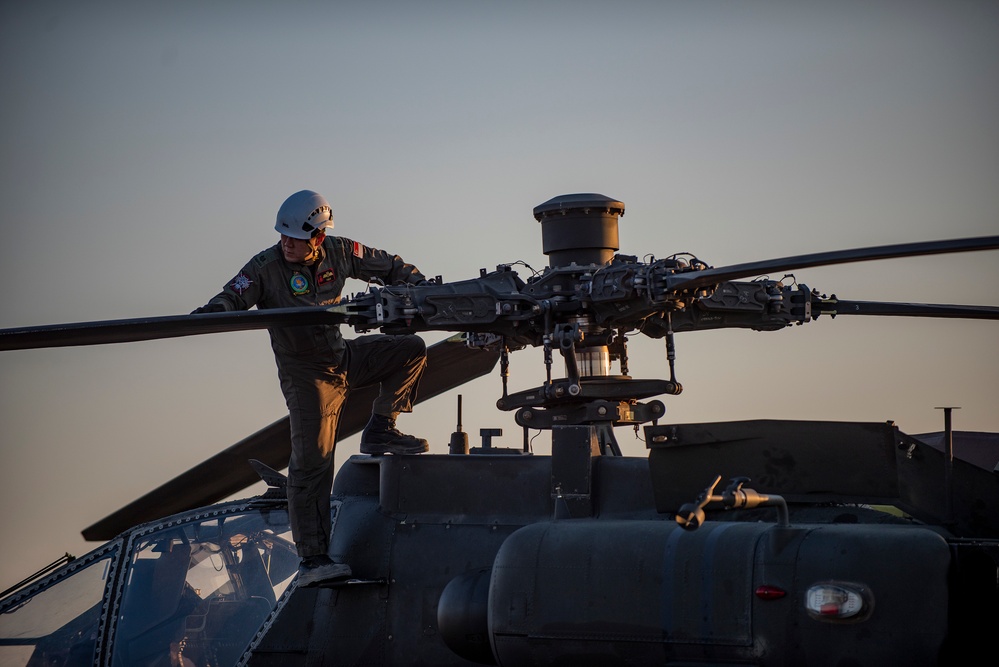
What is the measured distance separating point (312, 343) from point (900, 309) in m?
3.72

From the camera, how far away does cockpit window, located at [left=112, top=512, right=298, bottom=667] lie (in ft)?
26.2

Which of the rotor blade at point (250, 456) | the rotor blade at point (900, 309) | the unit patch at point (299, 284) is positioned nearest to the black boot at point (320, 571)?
the rotor blade at point (250, 456)

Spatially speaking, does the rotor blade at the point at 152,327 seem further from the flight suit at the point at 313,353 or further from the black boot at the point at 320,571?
the black boot at the point at 320,571

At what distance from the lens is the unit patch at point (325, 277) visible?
8.05m

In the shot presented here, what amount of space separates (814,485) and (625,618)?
1398 mm

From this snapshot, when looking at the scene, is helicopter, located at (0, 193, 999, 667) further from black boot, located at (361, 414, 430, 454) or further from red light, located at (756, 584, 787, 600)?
black boot, located at (361, 414, 430, 454)

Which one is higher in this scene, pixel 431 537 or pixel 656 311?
pixel 656 311

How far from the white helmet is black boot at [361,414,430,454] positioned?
1357 millimetres

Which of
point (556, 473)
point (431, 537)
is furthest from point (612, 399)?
point (431, 537)

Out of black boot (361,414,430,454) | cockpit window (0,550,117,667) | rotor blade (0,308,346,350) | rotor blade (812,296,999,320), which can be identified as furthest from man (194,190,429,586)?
rotor blade (812,296,999,320)

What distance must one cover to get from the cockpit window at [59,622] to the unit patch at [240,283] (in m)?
2.17

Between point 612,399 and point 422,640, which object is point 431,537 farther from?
point 612,399

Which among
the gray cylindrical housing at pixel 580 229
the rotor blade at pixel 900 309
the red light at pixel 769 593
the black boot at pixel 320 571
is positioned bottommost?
the black boot at pixel 320 571

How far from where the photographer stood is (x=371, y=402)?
353 inches
